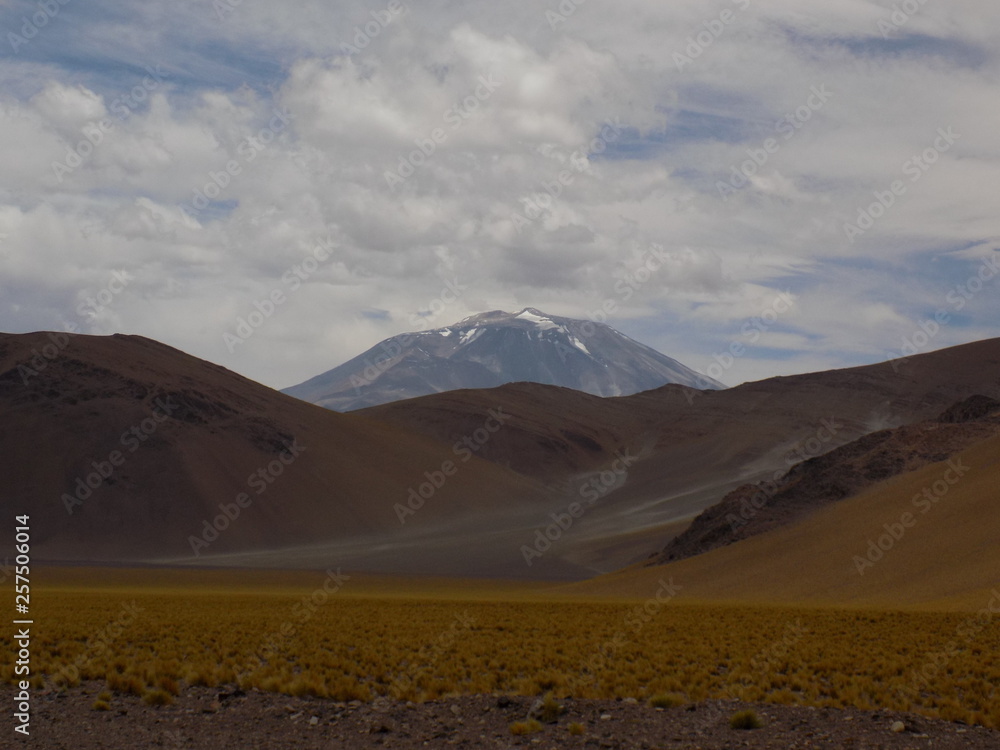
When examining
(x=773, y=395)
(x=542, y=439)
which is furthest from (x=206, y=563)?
(x=773, y=395)

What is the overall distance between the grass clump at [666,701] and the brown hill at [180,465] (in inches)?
2450

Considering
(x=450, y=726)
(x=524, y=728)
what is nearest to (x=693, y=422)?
(x=450, y=726)

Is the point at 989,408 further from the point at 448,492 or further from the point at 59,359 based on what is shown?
the point at 59,359

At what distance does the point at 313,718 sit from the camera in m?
11.1

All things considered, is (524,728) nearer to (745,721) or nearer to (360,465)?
(745,721)

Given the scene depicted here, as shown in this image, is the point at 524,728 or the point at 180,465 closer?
the point at 524,728

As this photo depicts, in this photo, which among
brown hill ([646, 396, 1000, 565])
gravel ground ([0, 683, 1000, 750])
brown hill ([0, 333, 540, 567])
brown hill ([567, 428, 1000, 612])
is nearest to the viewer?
gravel ground ([0, 683, 1000, 750])

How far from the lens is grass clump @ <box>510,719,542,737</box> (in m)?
10.3

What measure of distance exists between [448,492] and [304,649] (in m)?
85.9

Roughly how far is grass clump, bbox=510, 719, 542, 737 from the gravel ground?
0.26 ft

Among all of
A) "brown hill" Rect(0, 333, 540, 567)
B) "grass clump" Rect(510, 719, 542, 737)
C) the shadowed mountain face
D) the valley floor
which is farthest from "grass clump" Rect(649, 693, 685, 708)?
"brown hill" Rect(0, 333, 540, 567)

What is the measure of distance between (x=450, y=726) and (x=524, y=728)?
957mm

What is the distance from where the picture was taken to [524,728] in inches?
406

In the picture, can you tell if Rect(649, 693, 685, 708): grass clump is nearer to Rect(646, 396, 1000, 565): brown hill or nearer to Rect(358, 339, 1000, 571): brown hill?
Rect(646, 396, 1000, 565): brown hill
